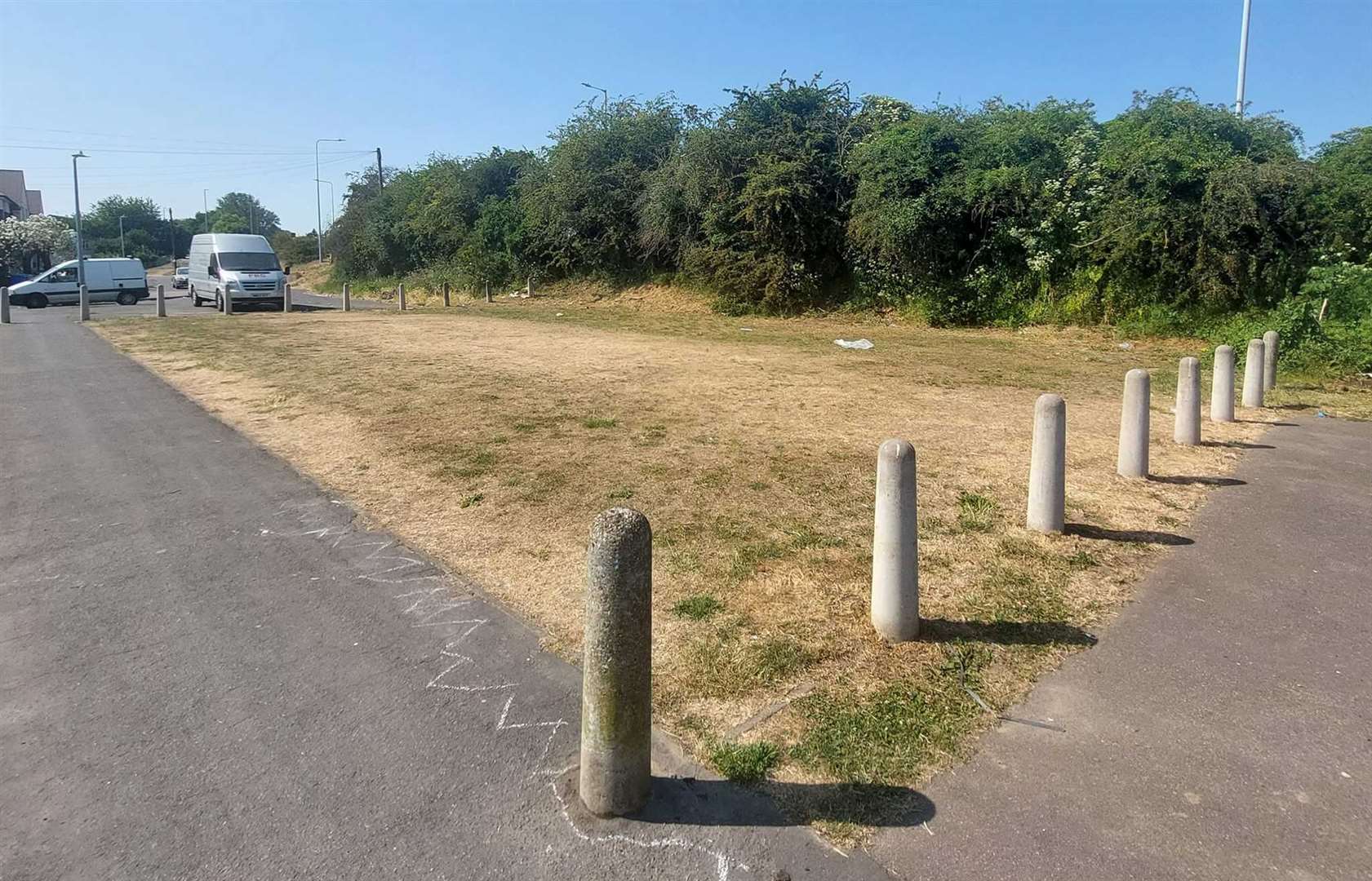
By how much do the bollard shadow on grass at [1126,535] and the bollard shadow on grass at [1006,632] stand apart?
1.68m

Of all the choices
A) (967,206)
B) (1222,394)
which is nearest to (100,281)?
(967,206)

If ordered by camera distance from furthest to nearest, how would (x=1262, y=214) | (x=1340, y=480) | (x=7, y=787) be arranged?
1. (x=1262, y=214)
2. (x=1340, y=480)
3. (x=7, y=787)

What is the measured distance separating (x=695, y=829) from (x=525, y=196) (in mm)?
37576

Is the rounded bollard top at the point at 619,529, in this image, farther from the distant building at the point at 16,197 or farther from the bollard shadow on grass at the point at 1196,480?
→ the distant building at the point at 16,197

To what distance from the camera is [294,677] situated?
4172 mm

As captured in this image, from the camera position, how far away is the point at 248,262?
31375 mm

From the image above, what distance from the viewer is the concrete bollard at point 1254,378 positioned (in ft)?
36.4

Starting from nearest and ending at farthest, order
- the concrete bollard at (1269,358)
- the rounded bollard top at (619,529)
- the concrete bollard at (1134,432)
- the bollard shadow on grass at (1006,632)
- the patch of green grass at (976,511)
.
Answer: the rounded bollard top at (619,529) < the bollard shadow on grass at (1006,632) < the patch of green grass at (976,511) < the concrete bollard at (1134,432) < the concrete bollard at (1269,358)

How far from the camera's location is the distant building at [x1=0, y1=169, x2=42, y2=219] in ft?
283

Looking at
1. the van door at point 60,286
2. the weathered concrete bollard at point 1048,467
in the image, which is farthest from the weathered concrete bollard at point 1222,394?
the van door at point 60,286

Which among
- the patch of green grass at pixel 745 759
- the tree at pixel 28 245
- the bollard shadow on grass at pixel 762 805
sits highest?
the tree at pixel 28 245

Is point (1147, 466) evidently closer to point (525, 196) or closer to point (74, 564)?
point (74, 564)

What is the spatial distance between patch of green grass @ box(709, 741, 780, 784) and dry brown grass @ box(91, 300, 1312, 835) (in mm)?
69

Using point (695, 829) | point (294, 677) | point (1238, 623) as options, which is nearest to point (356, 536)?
point (294, 677)
